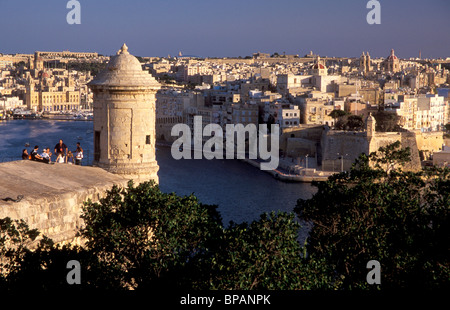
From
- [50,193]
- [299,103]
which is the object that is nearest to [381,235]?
Answer: [50,193]

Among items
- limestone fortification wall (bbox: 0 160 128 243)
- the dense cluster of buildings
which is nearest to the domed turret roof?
limestone fortification wall (bbox: 0 160 128 243)

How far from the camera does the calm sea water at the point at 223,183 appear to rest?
16609 mm

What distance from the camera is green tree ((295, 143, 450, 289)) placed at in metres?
4.39

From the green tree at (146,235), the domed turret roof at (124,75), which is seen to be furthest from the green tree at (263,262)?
the domed turret roof at (124,75)

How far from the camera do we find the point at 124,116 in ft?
15.7

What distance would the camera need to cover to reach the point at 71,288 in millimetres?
3561

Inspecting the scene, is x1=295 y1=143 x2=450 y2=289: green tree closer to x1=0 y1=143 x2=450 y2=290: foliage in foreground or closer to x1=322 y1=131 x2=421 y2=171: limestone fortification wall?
x1=0 y1=143 x2=450 y2=290: foliage in foreground

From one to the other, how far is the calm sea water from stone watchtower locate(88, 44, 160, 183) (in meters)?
7.64

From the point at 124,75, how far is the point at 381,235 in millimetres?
1917

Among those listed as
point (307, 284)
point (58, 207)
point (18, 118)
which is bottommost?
point (18, 118)

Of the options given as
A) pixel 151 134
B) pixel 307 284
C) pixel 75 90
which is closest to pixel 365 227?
pixel 307 284

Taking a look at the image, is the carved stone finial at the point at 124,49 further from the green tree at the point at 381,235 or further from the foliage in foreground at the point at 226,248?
the green tree at the point at 381,235
